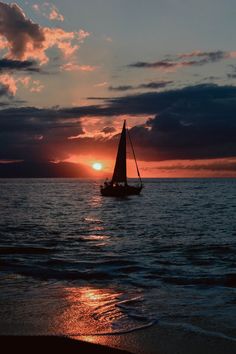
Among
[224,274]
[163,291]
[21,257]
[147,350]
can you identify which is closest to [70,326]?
[147,350]

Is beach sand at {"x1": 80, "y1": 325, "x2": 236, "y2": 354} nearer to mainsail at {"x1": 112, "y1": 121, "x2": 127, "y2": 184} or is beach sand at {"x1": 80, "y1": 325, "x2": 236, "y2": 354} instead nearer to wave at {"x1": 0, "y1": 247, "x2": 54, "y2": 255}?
wave at {"x1": 0, "y1": 247, "x2": 54, "y2": 255}

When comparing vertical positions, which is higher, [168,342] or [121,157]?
[121,157]

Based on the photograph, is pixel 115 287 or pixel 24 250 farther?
pixel 24 250

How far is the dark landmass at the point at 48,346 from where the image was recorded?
7.35 meters

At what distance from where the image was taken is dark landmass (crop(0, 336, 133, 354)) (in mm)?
7348

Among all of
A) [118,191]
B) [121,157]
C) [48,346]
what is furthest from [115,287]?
[118,191]

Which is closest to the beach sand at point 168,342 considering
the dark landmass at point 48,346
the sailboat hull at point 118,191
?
the dark landmass at point 48,346

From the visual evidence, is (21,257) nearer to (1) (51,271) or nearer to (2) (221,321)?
(1) (51,271)

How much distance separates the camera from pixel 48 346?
7570 millimetres

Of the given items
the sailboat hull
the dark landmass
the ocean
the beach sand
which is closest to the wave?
the ocean

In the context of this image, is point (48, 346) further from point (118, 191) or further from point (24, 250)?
point (118, 191)

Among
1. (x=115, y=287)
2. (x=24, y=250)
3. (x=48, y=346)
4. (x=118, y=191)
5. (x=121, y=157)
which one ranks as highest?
(x=121, y=157)

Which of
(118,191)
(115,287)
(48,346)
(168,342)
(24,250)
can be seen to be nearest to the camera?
(48,346)

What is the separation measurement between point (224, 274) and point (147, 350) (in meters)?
9.45
